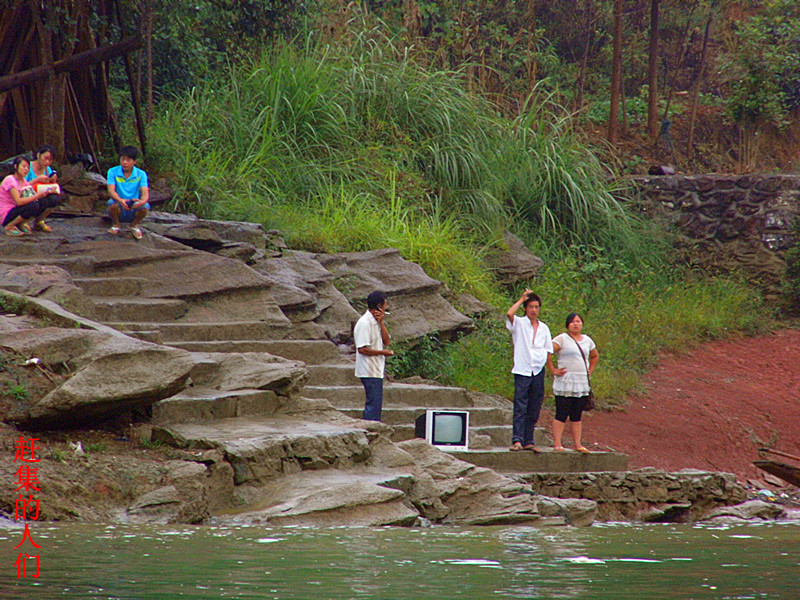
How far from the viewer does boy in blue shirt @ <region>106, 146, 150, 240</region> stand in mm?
10570

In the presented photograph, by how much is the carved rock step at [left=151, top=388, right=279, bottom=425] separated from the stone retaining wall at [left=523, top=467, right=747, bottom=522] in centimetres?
234

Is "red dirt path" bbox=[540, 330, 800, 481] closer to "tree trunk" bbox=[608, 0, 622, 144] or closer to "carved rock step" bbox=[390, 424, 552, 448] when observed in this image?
"carved rock step" bbox=[390, 424, 552, 448]

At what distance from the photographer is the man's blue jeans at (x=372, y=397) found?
8188mm

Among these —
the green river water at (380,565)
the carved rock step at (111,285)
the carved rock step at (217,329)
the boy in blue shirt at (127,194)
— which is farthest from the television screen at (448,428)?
the boy in blue shirt at (127,194)

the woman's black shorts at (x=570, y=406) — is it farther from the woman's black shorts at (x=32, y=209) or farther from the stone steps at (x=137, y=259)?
the woman's black shorts at (x=32, y=209)

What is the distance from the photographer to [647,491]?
8.88 metres

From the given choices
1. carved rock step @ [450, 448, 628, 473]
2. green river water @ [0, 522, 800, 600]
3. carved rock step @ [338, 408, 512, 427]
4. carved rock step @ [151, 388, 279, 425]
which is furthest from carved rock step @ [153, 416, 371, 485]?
carved rock step @ [450, 448, 628, 473]

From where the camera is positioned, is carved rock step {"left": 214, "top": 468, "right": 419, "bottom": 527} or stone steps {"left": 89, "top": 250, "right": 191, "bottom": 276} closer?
carved rock step {"left": 214, "top": 468, "right": 419, "bottom": 527}

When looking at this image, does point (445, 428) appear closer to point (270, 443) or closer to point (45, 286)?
point (270, 443)

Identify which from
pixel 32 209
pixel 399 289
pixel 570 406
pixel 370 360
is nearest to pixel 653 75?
pixel 399 289

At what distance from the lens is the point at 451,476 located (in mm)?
7160

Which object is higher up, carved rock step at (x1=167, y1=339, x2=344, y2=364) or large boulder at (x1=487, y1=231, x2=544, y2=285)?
large boulder at (x1=487, y1=231, x2=544, y2=285)

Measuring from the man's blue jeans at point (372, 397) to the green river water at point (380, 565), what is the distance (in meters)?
2.30

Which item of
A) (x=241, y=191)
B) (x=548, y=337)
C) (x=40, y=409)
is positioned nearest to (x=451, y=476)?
(x=548, y=337)
